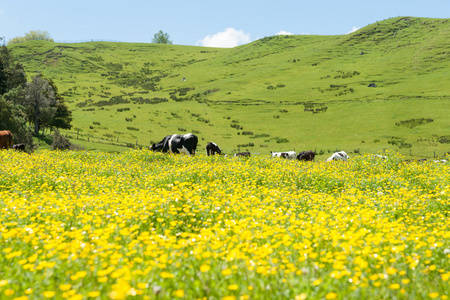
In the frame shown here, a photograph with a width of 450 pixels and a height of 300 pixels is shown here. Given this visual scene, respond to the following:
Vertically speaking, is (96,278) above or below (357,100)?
below

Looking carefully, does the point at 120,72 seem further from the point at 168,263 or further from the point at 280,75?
the point at 168,263

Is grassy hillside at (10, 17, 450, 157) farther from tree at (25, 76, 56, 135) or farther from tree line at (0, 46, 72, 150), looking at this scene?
tree at (25, 76, 56, 135)

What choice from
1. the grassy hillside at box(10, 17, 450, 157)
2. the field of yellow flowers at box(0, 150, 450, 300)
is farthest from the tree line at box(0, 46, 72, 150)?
the field of yellow flowers at box(0, 150, 450, 300)

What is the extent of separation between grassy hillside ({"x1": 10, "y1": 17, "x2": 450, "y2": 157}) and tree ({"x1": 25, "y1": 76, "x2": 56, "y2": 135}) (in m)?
5.35

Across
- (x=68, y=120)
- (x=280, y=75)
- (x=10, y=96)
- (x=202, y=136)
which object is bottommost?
(x=202, y=136)

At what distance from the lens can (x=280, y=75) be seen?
124 m

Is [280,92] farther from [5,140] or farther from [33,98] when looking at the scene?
[5,140]

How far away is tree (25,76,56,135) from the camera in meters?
52.1

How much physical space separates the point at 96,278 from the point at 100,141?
50.9m

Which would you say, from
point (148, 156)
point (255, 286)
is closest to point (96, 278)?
point (255, 286)

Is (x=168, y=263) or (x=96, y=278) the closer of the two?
(x=96, y=278)

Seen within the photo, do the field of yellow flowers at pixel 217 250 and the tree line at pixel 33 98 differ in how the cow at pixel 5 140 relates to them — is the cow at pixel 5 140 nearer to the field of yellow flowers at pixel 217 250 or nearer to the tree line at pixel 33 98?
the field of yellow flowers at pixel 217 250

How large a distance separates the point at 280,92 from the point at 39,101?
231ft

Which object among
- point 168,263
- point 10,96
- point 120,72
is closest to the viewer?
point 168,263
